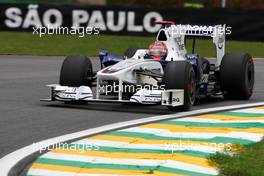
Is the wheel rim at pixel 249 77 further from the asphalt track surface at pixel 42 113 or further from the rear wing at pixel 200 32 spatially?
the rear wing at pixel 200 32

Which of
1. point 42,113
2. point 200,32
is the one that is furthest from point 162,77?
point 42,113

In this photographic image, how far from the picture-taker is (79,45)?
1147 inches

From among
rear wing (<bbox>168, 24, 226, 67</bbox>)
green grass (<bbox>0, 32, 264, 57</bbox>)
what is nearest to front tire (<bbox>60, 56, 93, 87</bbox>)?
rear wing (<bbox>168, 24, 226, 67</bbox>)

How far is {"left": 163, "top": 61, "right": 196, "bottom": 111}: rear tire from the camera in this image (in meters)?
11.7

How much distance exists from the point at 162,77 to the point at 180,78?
0.78 meters

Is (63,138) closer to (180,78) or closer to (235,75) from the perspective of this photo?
(180,78)

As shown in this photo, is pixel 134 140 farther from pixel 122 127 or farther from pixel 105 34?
pixel 105 34

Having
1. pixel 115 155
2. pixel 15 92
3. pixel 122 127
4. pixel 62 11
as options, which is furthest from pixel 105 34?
pixel 115 155

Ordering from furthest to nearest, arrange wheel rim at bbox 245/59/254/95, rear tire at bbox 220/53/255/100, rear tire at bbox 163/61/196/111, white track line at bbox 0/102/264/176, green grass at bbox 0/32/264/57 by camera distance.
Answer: green grass at bbox 0/32/264/57 → wheel rim at bbox 245/59/254/95 → rear tire at bbox 220/53/255/100 → rear tire at bbox 163/61/196/111 → white track line at bbox 0/102/264/176

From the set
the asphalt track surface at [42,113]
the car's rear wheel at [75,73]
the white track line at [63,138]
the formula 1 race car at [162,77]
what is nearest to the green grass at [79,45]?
the asphalt track surface at [42,113]

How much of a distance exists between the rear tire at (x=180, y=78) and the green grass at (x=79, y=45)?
14.4 meters

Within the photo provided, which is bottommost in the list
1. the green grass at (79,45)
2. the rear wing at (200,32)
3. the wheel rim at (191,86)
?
the wheel rim at (191,86)

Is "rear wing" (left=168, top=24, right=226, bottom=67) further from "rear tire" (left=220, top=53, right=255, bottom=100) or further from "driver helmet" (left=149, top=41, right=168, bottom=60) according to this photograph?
"rear tire" (left=220, top=53, right=255, bottom=100)

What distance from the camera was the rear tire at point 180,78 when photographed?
38.3 ft
